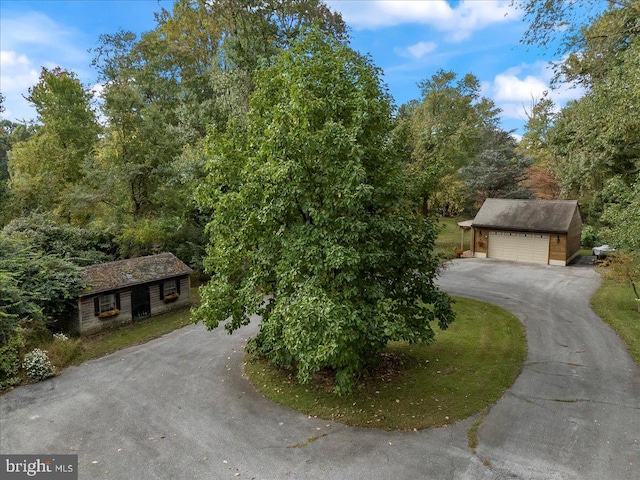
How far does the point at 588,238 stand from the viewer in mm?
30156

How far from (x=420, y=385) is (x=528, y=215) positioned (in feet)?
64.8

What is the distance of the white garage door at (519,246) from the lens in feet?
80.6

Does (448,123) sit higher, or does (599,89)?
(448,123)

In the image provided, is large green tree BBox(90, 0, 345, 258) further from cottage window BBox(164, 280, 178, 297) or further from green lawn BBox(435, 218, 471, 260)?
green lawn BBox(435, 218, 471, 260)

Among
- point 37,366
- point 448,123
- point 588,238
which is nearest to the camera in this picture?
point 37,366

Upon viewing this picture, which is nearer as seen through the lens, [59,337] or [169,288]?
[59,337]

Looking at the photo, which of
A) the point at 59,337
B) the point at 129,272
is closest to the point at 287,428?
the point at 59,337

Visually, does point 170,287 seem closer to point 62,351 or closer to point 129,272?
point 129,272

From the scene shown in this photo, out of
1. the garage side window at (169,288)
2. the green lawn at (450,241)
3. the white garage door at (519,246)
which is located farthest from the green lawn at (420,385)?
the white garage door at (519,246)

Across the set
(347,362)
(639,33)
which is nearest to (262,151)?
(347,362)

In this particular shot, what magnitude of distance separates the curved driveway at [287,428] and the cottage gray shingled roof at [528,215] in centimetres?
1293

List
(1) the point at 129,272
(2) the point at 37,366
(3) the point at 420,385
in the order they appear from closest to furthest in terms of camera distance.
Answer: (3) the point at 420,385 < (2) the point at 37,366 < (1) the point at 129,272

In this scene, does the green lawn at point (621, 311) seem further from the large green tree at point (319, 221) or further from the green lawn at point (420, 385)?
the large green tree at point (319, 221)

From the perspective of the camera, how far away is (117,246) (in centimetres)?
2025
